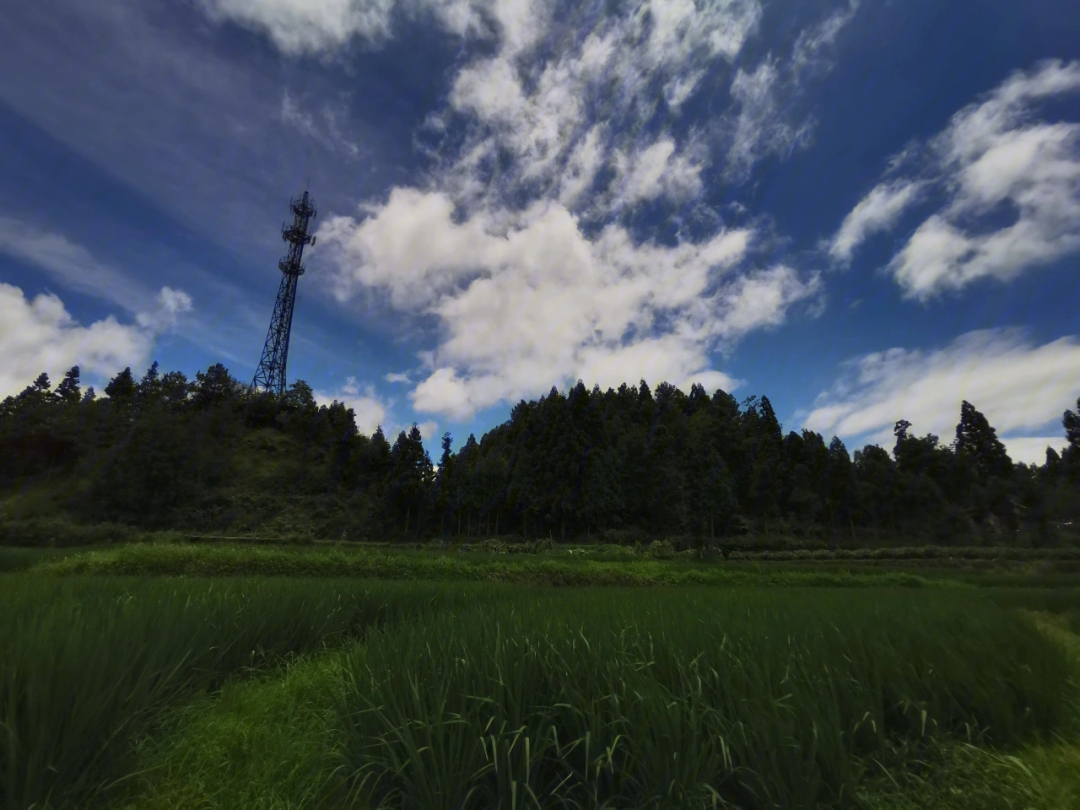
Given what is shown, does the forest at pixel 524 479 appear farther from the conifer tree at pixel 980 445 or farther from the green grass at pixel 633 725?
the green grass at pixel 633 725

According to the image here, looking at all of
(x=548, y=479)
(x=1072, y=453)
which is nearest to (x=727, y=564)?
(x=548, y=479)

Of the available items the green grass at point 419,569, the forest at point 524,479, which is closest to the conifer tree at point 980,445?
the forest at point 524,479

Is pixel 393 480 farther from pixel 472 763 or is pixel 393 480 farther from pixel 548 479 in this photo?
pixel 472 763

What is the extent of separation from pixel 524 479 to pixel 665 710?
3914 centimetres

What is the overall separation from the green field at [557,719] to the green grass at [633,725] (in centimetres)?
2

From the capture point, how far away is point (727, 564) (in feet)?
78.3

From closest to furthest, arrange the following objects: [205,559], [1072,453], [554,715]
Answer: [554,715]
[205,559]
[1072,453]

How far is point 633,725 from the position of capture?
231 centimetres

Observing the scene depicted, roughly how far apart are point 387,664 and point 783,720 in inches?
89.6

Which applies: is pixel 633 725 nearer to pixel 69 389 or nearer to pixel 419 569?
pixel 419 569

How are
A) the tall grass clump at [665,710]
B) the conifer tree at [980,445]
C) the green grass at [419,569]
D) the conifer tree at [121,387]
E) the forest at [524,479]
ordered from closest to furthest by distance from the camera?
the tall grass clump at [665,710] < the green grass at [419,569] < the forest at [524,479] < the conifer tree at [980,445] < the conifer tree at [121,387]

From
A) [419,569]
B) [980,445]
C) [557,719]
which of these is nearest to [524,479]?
[419,569]

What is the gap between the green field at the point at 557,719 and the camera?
2207 millimetres

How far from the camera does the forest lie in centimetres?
4047
